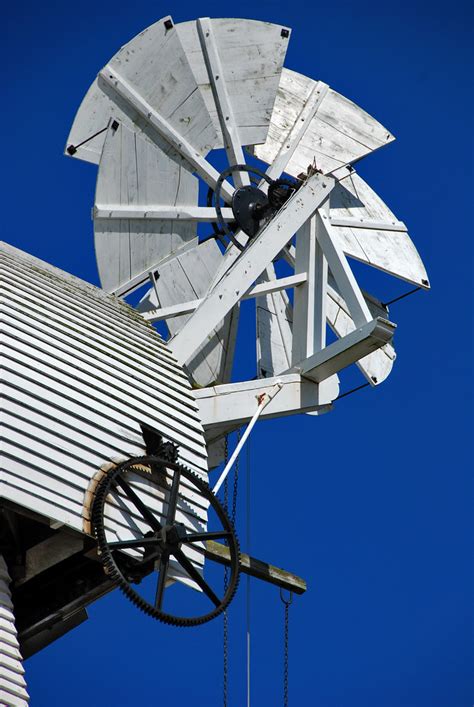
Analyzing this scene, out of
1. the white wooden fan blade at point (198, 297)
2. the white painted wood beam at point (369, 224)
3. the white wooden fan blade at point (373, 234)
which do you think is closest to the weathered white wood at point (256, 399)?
the white wooden fan blade at point (198, 297)

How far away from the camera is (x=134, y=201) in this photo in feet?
67.2

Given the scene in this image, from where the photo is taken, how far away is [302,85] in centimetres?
2402

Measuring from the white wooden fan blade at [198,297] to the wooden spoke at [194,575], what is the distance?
5.60 meters

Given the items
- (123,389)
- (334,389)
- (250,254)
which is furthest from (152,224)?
(123,389)

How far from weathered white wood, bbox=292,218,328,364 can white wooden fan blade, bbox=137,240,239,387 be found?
175cm

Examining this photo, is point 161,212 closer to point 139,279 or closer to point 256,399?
point 139,279

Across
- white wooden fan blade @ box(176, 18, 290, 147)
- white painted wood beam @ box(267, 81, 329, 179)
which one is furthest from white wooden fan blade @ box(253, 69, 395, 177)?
white wooden fan blade @ box(176, 18, 290, 147)

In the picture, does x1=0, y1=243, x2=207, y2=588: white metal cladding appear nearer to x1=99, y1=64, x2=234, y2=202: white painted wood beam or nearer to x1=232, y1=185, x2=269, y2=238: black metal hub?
x1=99, y1=64, x2=234, y2=202: white painted wood beam

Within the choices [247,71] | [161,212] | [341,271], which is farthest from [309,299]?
[247,71]

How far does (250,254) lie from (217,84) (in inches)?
131

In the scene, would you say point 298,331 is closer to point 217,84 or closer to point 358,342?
point 358,342

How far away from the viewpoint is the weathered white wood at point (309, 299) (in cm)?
1947

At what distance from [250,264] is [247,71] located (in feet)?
12.6

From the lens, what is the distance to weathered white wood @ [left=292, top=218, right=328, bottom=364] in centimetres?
1947
